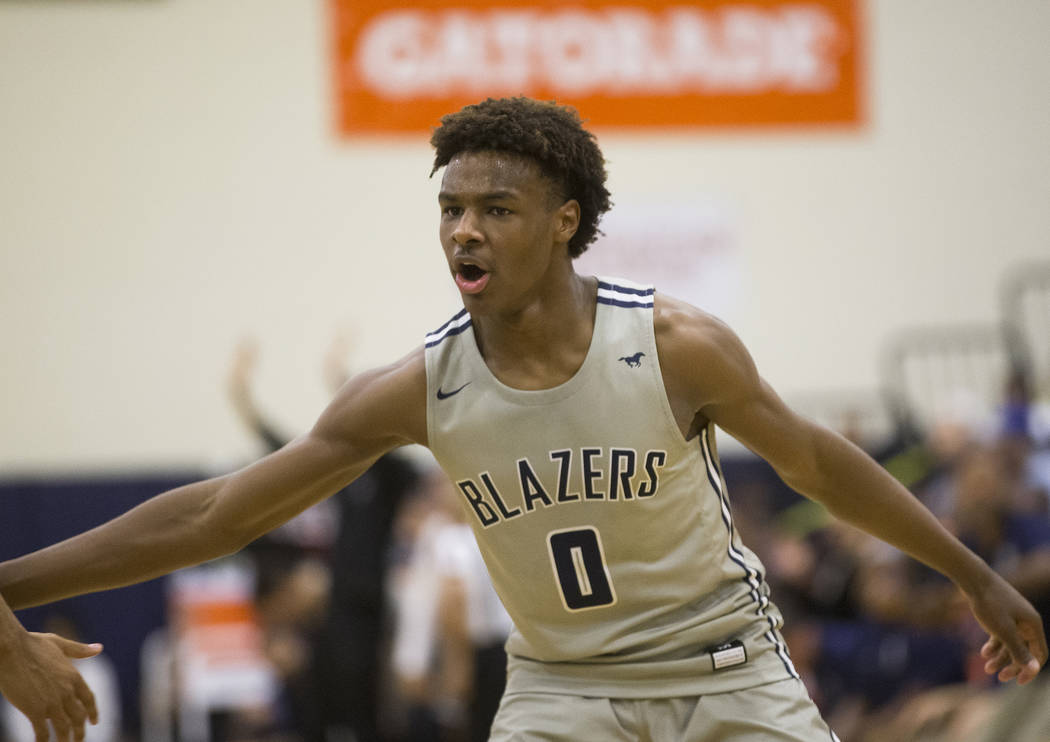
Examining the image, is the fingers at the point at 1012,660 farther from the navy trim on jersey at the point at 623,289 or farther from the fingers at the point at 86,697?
the fingers at the point at 86,697

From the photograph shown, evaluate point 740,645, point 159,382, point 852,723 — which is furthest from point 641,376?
point 159,382

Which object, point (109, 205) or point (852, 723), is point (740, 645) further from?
point (109, 205)

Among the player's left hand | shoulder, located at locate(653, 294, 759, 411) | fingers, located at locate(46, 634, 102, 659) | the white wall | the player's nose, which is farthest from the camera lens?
the white wall

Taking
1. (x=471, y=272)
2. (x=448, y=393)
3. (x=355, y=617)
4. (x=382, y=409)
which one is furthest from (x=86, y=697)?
(x=355, y=617)

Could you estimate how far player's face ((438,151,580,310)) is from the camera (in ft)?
9.80

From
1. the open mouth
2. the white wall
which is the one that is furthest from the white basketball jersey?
the white wall

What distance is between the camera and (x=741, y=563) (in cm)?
328

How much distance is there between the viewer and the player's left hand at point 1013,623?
11.2 ft

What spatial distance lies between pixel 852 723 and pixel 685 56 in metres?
5.93

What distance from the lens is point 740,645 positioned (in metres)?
3.16

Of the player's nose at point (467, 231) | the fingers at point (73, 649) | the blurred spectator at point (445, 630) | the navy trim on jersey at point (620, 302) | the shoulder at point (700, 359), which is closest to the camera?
the player's nose at point (467, 231)

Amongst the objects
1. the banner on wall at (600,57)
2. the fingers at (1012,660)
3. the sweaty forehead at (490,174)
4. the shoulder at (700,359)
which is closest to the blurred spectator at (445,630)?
the banner on wall at (600,57)

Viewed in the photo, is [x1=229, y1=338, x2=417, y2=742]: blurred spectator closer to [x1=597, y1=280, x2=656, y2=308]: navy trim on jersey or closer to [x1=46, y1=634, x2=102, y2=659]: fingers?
[x1=46, y1=634, x2=102, y2=659]: fingers

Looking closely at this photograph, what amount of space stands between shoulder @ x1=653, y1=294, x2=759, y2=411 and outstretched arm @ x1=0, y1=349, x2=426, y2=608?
592mm
